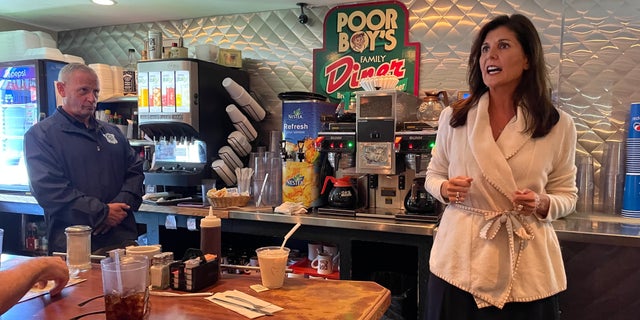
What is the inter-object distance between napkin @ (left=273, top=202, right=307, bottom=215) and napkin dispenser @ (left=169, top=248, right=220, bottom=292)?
1.46 metres

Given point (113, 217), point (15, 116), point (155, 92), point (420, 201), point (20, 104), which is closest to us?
point (113, 217)

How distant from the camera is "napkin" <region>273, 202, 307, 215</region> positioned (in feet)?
9.76

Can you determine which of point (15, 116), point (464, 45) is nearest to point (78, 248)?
point (464, 45)

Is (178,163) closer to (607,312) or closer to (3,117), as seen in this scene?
(3,117)

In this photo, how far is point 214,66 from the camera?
3.57 meters

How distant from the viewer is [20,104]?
418 cm

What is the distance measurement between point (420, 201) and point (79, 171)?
1928 millimetres

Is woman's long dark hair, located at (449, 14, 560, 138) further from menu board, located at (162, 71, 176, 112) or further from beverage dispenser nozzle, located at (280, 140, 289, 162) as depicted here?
menu board, located at (162, 71, 176, 112)

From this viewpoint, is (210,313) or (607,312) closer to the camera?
(210,313)

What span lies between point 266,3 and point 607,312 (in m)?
3.05

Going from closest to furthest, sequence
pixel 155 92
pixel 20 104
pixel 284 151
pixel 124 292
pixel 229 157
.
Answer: pixel 124 292, pixel 284 151, pixel 155 92, pixel 229 157, pixel 20 104

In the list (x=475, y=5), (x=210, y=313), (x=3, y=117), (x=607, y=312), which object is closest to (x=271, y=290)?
(x=210, y=313)

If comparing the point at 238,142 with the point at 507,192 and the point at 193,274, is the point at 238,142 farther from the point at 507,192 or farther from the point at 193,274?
the point at 507,192

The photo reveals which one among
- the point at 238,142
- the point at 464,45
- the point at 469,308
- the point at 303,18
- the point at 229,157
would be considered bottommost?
the point at 469,308
